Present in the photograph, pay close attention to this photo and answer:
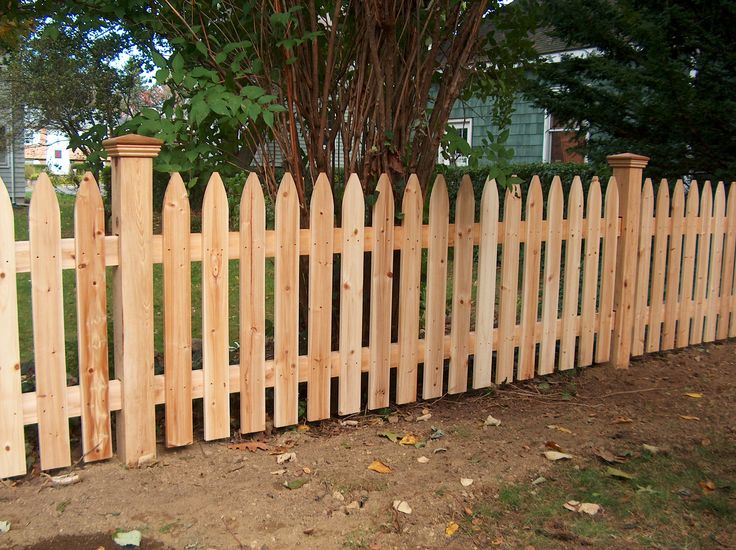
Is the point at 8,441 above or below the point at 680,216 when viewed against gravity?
below

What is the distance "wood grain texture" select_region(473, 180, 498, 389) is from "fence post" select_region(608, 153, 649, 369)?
53.8 inches

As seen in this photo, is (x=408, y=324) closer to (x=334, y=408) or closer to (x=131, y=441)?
(x=334, y=408)

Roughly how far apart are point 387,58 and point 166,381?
92.1 inches

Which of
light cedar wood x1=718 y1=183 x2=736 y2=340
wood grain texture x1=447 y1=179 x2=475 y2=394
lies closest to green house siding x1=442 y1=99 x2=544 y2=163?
light cedar wood x1=718 y1=183 x2=736 y2=340

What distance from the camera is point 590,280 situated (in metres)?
5.57

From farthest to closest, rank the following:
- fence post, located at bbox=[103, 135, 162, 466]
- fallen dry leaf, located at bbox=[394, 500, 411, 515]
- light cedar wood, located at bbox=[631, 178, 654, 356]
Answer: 1. light cedar wood, located at bbox=[631, 178, 654, 356]
2. fence post, located at bbox=[103, 135, 162, 466]
3. fallen dry leaf, located at bbox=[394, 500, 411, 515]

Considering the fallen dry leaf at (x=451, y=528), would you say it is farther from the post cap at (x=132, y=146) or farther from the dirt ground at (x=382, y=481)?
the post cap at (x=132, y=146)

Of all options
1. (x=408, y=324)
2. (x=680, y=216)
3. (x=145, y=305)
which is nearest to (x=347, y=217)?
(x=408, y=324)

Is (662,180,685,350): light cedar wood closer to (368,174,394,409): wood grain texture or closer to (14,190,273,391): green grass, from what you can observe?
(368,174,394,409): wood grain texture

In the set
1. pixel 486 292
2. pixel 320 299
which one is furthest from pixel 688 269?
pixel 320 299

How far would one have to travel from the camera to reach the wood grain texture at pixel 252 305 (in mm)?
3814

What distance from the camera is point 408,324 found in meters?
4.51

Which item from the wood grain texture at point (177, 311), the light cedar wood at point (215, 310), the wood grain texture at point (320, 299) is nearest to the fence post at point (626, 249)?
the wood grain texture at point (320, 299)

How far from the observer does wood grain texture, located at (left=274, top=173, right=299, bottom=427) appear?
12.9 feet
